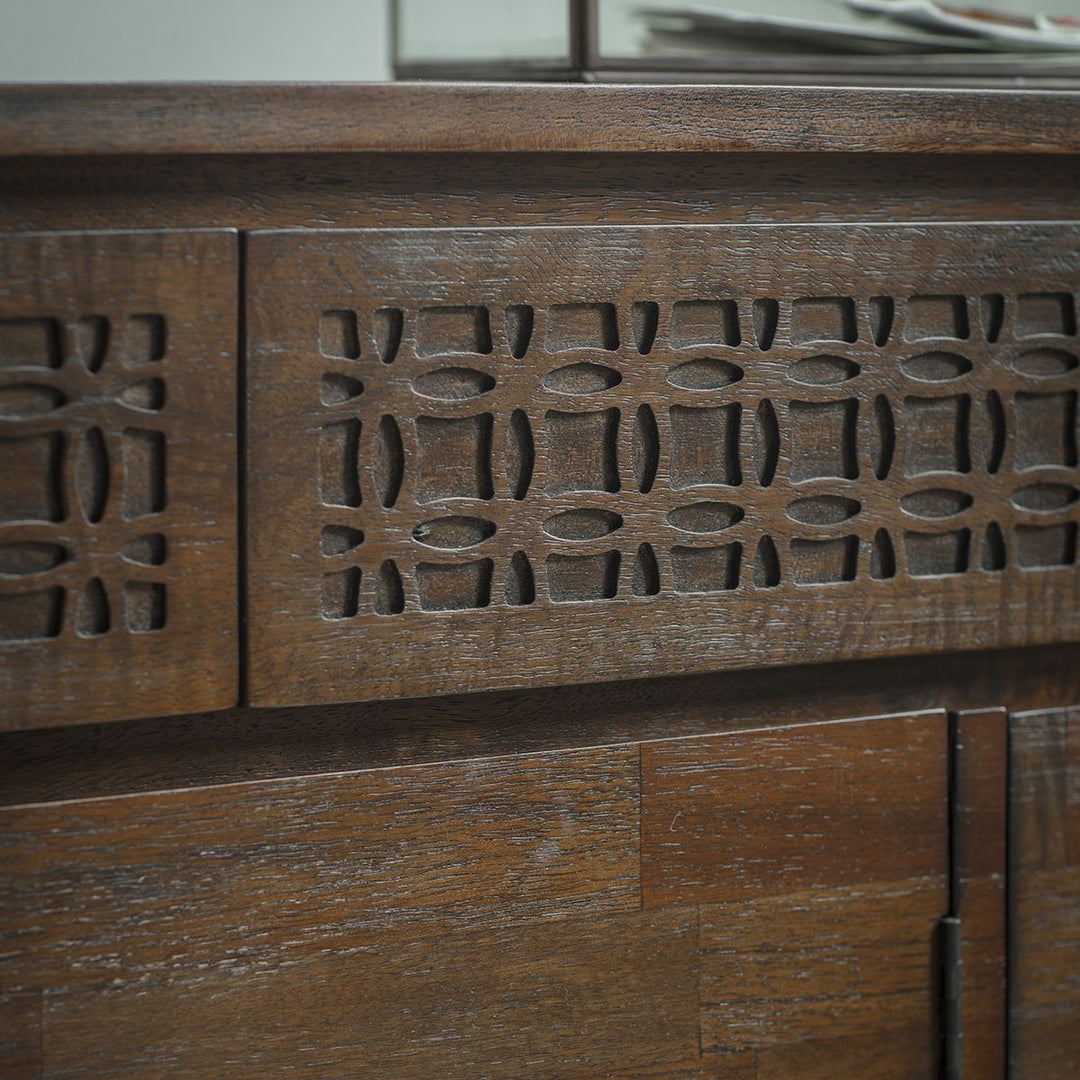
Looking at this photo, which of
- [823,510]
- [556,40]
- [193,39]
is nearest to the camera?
[823,510]

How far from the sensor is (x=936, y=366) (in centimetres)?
57

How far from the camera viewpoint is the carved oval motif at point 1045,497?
23.2 inches

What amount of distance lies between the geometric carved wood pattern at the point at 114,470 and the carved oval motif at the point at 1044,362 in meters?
0.34

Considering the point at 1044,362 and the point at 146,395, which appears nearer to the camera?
the point at 146,395

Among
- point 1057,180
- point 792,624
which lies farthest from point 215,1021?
point 1057,180

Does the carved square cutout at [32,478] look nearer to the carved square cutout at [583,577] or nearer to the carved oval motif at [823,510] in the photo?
the carved square cutout at [583,577]

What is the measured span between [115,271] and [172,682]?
149 millimetres

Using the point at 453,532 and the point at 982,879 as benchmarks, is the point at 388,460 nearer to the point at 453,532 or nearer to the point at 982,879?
the point at 453,532

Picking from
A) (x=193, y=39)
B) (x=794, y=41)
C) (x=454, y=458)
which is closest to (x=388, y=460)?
(x=454, y=458)

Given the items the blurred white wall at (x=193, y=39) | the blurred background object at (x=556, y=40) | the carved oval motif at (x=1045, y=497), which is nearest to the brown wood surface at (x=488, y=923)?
the carved oval motif at (x=1045, y=497)

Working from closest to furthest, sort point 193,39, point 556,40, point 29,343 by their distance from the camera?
point 29,343 → point 556,40 → point 193,39

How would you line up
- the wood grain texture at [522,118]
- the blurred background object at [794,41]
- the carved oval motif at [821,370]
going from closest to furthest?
the wood grain texture at [522,118]
the carved oval motif at [821,370]
the blurred background object at [794,41]

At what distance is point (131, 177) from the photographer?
0.47 metres

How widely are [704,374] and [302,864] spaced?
253 millimetres
